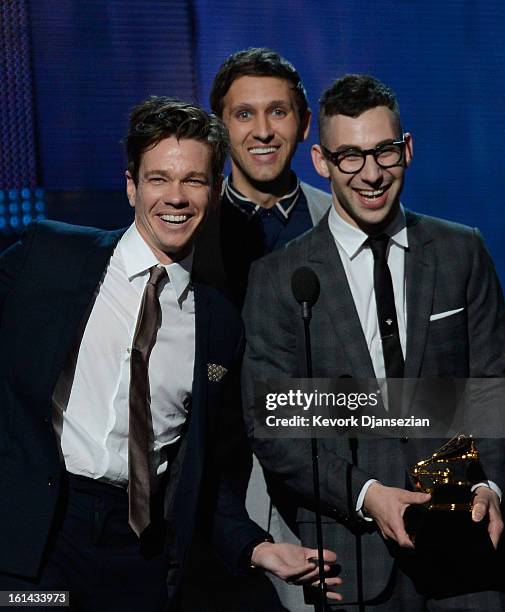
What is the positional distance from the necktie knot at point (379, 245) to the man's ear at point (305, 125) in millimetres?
597

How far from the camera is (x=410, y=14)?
355 centimetres

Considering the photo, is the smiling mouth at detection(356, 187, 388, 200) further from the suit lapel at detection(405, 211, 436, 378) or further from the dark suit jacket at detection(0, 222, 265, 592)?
the dark suit jacket at detection(0, 222, 265, 592)

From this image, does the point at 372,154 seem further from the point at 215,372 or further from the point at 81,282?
the point at 81,282

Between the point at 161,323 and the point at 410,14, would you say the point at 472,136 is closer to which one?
the point at 410,14

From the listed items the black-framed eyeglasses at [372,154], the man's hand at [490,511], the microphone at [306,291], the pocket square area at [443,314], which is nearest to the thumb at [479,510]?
the man's hand at [490,511]

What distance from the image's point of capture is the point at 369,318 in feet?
9.40

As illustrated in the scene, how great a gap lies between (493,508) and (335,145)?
3.62ft

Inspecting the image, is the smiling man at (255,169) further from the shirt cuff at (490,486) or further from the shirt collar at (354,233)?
the shirt cuff at (490,486)

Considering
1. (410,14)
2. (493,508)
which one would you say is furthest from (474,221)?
(493,508)

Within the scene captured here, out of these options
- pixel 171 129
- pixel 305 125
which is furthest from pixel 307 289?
pixel 305 125

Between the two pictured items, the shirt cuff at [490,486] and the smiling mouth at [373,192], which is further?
the smiling mouth at [373,192]

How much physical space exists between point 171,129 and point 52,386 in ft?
2.55

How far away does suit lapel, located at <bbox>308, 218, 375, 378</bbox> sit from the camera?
2.79 meters

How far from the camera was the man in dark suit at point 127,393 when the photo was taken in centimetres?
259
